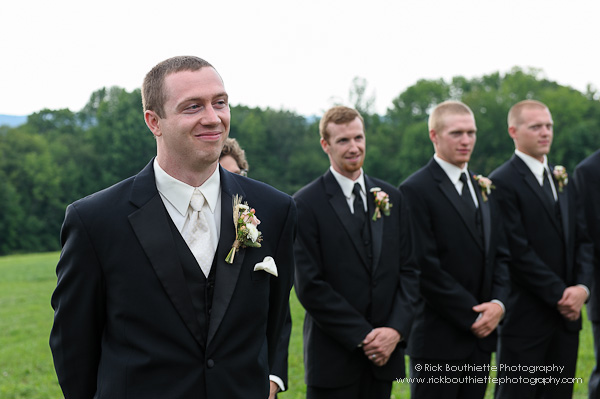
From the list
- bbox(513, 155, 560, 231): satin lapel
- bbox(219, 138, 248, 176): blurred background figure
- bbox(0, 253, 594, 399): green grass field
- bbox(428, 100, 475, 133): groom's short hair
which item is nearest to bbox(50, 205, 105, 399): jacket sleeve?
bbox(219, 138, 248, 176): blurred background figure

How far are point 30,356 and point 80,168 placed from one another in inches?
2197

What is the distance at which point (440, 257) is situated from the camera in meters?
6.05

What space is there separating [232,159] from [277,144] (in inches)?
2534

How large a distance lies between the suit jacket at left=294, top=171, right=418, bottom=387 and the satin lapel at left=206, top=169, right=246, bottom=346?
7.15ft

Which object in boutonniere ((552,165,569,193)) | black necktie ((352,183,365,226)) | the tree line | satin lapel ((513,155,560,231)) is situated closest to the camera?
black necktie ((352,183,365,226))

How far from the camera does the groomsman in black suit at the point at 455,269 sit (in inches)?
230

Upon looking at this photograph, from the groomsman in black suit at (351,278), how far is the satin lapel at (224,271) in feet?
7.15

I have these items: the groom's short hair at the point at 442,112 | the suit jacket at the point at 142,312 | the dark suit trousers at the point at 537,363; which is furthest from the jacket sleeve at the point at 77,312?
the dark suit trousers at the point at 537,363

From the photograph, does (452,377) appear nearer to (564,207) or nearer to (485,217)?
(485,217)

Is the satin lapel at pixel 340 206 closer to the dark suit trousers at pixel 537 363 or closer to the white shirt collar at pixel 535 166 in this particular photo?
the dark suit trousers at pixel 537 363

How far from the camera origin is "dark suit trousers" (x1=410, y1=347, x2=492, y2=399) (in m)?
5.79

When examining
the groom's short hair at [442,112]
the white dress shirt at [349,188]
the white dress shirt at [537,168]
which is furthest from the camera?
the white dress shirt at [537,168]

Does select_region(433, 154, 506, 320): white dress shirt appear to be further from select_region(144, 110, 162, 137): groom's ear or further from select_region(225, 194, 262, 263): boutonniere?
select_region(144, 110, 162, 137): groom's ear

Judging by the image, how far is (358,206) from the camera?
5539 mm
